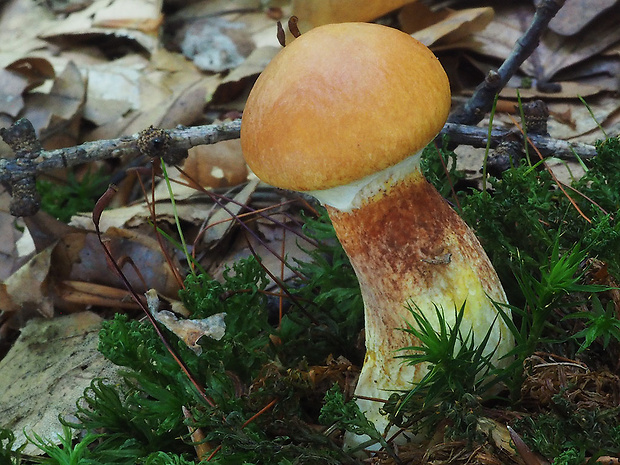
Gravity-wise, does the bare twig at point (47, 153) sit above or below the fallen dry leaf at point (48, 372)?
above

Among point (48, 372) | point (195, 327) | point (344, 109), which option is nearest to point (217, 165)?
point (48, 372)

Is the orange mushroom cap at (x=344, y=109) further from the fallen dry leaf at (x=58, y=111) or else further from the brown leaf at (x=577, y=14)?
the fallen dry leaf at (x=58, y=111)

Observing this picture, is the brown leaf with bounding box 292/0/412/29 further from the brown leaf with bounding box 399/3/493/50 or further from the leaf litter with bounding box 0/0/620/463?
the brown leaf with bounding box 399/3/493/50

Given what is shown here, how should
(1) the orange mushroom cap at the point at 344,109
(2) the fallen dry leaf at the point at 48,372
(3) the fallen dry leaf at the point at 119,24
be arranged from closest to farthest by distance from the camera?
(1) the orange mushroom cap at the point at 344,109 → (2) the fallen dry leaf at the point at 48,372 → (3) the fallen dry leaf at the point at 119,24

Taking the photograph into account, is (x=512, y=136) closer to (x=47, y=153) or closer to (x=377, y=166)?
(x=377, y=166)

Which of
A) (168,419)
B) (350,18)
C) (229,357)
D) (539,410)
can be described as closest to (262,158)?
(229,357)

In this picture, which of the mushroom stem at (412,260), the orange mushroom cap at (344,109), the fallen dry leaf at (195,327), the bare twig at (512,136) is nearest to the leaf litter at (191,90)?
the mushroom stem at (412,260)

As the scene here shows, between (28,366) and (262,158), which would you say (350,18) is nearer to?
(262,158)
